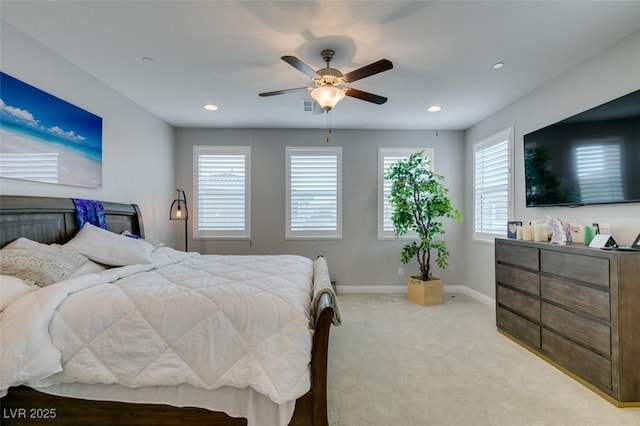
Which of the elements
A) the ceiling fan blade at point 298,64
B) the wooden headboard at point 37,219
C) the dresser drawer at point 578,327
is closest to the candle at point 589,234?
the dresser drawer at point 578,327

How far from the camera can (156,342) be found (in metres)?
1.53

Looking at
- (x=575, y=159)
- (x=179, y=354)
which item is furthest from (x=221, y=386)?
(x=575, y=159)

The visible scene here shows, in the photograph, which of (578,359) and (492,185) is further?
(492,185)

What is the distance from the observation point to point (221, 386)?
1514mm

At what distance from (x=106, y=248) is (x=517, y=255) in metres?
3.76

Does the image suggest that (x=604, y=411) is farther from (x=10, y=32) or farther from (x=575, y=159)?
(x=10, y=32)

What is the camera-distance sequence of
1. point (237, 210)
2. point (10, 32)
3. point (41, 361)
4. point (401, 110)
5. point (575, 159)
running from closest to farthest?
1. point (41, 361)
2. point (10, 32)
3. point (575, 159)
4. point (401, 110)
5. point (237, 210)

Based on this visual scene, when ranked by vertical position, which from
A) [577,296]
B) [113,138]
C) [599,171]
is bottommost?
[577,296]

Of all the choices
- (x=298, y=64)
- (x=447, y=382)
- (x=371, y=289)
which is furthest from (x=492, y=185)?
(x=298, y=64)

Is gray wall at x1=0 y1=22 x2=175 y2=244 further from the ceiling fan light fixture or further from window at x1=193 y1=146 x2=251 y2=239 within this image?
the ceiling fan light fixture

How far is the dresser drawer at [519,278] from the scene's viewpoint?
2645 millimetres

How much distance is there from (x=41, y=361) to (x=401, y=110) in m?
4.10

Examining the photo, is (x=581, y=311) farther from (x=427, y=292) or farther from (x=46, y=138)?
(x=46, y=138)

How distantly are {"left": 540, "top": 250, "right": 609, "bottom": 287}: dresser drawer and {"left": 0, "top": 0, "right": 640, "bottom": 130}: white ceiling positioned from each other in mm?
1748
